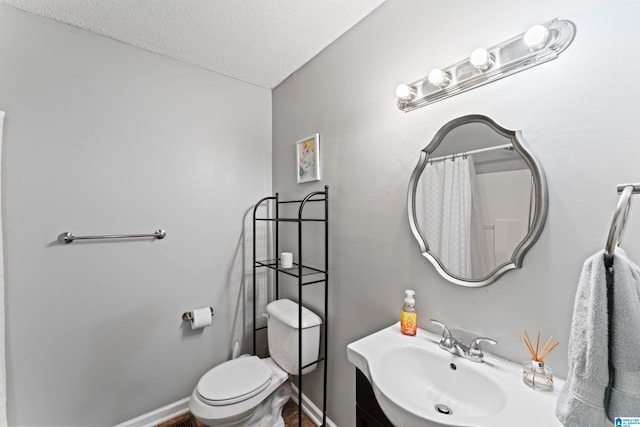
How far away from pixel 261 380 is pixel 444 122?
1585mm

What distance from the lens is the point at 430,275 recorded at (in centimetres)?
111

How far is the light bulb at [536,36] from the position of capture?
77 cm

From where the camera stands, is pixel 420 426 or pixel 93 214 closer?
pixel 420 426

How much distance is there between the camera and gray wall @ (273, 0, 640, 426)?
720 millimetres

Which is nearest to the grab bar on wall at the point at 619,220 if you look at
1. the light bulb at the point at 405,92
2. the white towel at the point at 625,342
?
the white towel at the point at 625,342

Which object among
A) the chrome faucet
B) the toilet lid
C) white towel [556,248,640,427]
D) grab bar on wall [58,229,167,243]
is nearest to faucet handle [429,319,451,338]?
the chrome faucet

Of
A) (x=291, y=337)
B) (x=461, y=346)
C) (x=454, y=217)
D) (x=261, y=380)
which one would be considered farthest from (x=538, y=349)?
(x=261, y=380)

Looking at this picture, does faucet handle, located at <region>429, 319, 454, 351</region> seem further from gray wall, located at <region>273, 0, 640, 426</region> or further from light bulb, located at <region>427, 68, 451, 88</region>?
light bulb, located at <region>427, 68, 451, 88</region>

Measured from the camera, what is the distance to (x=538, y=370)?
0.77 metres

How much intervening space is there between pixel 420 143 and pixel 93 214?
1.79m

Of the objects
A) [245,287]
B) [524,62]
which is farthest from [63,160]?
[524,62]

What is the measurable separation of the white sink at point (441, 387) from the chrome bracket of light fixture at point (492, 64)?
0.98m

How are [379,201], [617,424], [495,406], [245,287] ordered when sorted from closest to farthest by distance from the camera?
[617,424] → [495,406] → [379,201] → [245,287]

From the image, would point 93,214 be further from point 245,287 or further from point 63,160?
point 245,287
